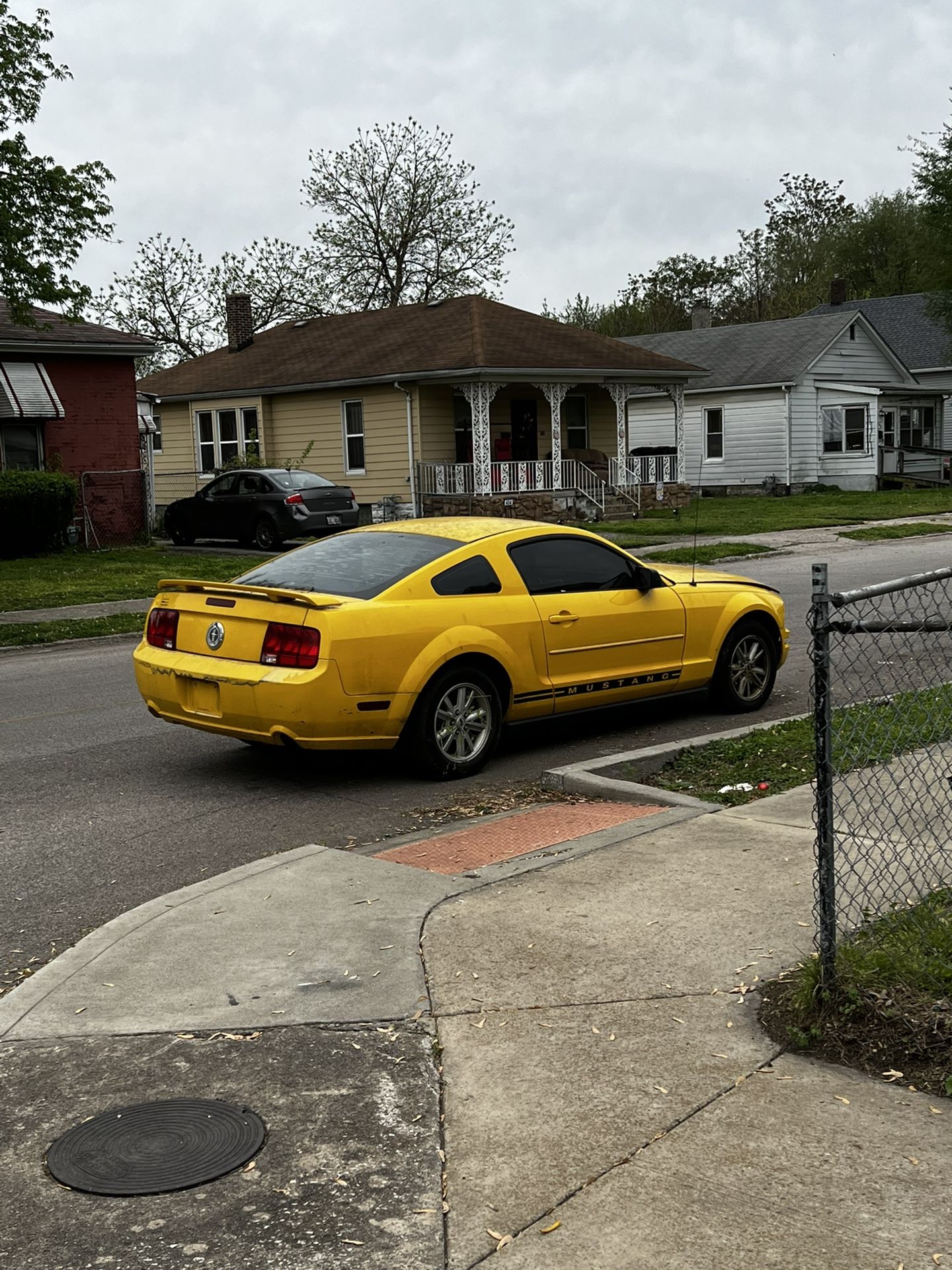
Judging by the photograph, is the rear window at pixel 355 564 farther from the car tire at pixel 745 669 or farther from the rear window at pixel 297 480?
the rear window at pixel 297 480

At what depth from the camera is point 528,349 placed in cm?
3322

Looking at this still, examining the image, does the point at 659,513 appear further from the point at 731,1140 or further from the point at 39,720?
the point at 731,1140

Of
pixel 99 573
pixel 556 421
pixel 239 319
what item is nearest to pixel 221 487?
pixel 99 573

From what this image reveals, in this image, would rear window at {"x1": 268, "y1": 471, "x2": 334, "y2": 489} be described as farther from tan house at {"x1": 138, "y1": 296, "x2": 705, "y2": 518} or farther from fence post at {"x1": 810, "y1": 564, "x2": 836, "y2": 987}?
fence post at {"x1": 810, "y1": 564, "x2": 836, "y2": 987}

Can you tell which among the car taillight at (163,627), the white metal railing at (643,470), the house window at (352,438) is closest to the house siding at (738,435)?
the white metal railing at (643,470)

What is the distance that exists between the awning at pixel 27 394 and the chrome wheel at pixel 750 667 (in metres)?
20.3

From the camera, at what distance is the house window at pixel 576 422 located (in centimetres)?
3672

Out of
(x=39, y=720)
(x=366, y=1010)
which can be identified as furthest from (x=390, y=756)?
(x=366, y=1010)

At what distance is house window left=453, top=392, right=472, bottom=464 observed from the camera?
34.4m

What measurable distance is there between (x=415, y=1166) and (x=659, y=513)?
103 feet

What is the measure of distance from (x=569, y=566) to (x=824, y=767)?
15.9 feet

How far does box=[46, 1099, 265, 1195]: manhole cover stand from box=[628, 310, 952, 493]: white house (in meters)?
36.8

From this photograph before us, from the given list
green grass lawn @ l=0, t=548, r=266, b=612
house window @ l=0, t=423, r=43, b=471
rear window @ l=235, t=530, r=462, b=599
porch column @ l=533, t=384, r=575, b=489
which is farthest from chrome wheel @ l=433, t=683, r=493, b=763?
porch column @ l=533, t=384, r=575, b=489

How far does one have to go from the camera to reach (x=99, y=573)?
22969 mm
